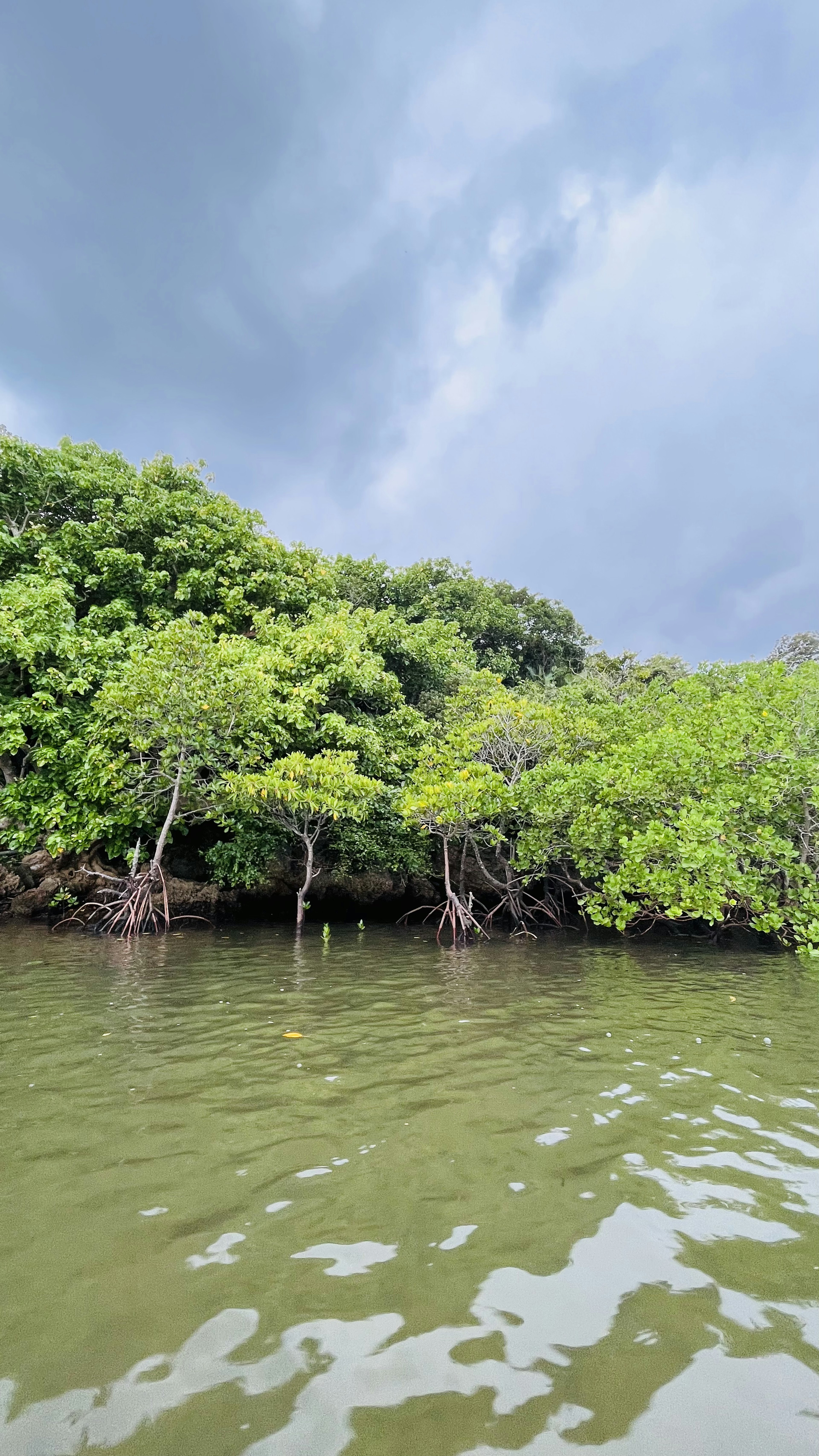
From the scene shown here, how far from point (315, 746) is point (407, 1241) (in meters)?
13.5

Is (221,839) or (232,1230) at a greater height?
(221,839)

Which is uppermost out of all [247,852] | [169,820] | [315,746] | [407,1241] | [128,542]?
[128,542]

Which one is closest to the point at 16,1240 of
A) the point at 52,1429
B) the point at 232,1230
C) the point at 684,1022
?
the point at 232,1230

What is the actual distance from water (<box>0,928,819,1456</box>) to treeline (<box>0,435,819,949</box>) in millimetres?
7126

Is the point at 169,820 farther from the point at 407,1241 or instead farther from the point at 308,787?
the point at 407,1241

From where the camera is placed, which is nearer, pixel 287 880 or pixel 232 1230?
pixel 232 1230

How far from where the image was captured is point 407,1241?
2570 millimetres

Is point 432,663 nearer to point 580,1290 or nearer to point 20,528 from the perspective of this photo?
point 20,528

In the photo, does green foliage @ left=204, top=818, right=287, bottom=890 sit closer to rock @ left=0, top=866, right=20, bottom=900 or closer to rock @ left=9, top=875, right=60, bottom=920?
rock @ left=9, top=875, right=60, bottom=920

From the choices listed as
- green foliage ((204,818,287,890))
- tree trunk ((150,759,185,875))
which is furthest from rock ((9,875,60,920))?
green foliage ((204,818,287,890))

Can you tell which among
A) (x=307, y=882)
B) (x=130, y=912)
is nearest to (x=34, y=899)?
(x=130, y=912)

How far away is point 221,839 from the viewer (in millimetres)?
17547

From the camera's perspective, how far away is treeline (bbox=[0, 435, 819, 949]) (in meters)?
12.4

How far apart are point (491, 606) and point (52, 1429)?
31.4m
